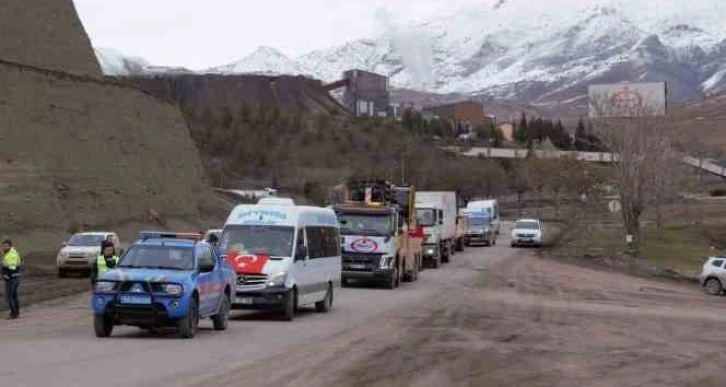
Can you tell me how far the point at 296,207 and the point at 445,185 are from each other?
95288 mm

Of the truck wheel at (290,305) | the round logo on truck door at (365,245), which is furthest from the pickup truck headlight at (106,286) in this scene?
the round logo on truck door at (365,245)

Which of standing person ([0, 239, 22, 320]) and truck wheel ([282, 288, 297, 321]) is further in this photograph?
standing person ([0, 239, 22, 320])

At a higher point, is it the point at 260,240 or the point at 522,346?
the point at 260,240

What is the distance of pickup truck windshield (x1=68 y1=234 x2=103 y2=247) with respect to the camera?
132 feet

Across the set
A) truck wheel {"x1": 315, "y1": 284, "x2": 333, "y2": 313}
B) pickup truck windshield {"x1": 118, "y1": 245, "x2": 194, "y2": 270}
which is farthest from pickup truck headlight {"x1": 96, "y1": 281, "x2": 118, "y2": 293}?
truck wheel {"x1": 315, "y1": 284, "x2": 333, "y2": 313}

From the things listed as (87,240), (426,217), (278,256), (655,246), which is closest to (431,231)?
(426,217)

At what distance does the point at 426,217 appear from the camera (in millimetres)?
53094

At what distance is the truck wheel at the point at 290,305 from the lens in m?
24.1

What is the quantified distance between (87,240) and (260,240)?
17.3m

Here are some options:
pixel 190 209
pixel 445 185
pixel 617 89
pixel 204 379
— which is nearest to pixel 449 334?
pixel 204 379

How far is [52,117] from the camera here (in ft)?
186

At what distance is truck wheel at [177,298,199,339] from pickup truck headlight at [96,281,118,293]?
1272 millimetres

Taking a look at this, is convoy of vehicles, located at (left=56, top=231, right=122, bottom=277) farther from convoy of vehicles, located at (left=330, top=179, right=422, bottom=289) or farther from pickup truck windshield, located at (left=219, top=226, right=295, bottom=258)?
pickup truck windshield, located at (left=219, top=226, right=295, bottom=258)

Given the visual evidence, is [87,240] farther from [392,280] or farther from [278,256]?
[278,256]
